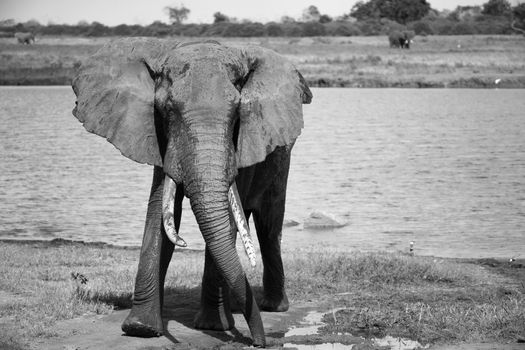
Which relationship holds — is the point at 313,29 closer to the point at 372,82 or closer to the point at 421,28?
the point at 421,28

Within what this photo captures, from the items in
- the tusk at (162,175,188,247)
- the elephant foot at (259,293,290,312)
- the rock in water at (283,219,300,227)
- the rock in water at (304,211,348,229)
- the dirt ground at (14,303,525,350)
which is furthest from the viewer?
the rock in water at (283,219,300,227)

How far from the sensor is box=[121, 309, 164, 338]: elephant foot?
8469mm

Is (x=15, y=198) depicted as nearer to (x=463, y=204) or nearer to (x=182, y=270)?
(x=463, y=204)

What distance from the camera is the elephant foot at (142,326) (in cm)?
847

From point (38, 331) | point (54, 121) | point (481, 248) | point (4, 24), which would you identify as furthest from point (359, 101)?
point (4, 24)

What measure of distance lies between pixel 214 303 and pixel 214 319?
14 centimetres

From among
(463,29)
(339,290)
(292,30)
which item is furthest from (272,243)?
(463,29)

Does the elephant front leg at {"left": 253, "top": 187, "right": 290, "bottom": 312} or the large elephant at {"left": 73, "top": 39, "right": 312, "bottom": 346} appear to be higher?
the large elephant at {"left": 73, "top": 39, "right": 312, "bottom": 346}

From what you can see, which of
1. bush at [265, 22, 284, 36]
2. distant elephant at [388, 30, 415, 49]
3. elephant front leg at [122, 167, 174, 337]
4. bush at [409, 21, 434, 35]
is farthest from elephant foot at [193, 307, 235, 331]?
bush at [409, 21, 434, 35]

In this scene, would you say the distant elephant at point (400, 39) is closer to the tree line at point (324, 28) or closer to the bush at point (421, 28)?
the tree line at point (324, 28)

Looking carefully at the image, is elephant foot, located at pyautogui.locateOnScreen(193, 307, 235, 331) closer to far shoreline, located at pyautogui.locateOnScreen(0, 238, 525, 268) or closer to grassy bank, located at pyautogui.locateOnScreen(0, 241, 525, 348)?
grassy bank, located at pyautogui.locateOnScreen(0, 241, 525, 348)

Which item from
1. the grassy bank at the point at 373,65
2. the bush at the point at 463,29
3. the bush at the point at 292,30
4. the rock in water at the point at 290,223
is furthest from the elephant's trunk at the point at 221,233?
the bush at the point at 463,29

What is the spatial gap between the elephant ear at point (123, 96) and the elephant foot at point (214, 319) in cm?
129

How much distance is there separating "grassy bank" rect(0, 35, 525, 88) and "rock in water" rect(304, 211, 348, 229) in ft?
119
